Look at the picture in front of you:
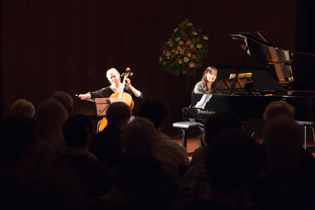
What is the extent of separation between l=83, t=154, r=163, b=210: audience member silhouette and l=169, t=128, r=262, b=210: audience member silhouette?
11 cm

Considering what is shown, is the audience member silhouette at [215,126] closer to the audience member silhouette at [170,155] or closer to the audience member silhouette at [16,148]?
the audience member silhouette at [170,155]

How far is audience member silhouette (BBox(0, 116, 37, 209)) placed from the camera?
1.92m

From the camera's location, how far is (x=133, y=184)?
4.77 feet

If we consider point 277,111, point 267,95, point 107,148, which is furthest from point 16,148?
point 267,95

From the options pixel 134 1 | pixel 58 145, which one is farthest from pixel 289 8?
pixel 58 145

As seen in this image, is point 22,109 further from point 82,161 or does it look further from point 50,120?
point 82,161

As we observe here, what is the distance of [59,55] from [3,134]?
6374 mm

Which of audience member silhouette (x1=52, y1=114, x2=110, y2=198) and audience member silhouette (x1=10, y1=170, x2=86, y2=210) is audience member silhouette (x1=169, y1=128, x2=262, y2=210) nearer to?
audience member silhouette (x1=10, y1=170, x2=86, y2=210)

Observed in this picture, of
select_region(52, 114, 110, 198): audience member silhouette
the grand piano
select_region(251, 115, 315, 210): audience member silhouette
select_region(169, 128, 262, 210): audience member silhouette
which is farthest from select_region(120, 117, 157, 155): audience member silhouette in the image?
the grand piano

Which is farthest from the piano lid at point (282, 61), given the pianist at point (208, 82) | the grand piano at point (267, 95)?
the pianist at point (208, 82)

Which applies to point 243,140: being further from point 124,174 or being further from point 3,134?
point 3,134

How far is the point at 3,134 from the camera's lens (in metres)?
1.96

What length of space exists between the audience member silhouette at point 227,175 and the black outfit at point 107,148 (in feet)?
4.63

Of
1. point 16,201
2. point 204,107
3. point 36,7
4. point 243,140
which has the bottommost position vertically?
point 204,107
